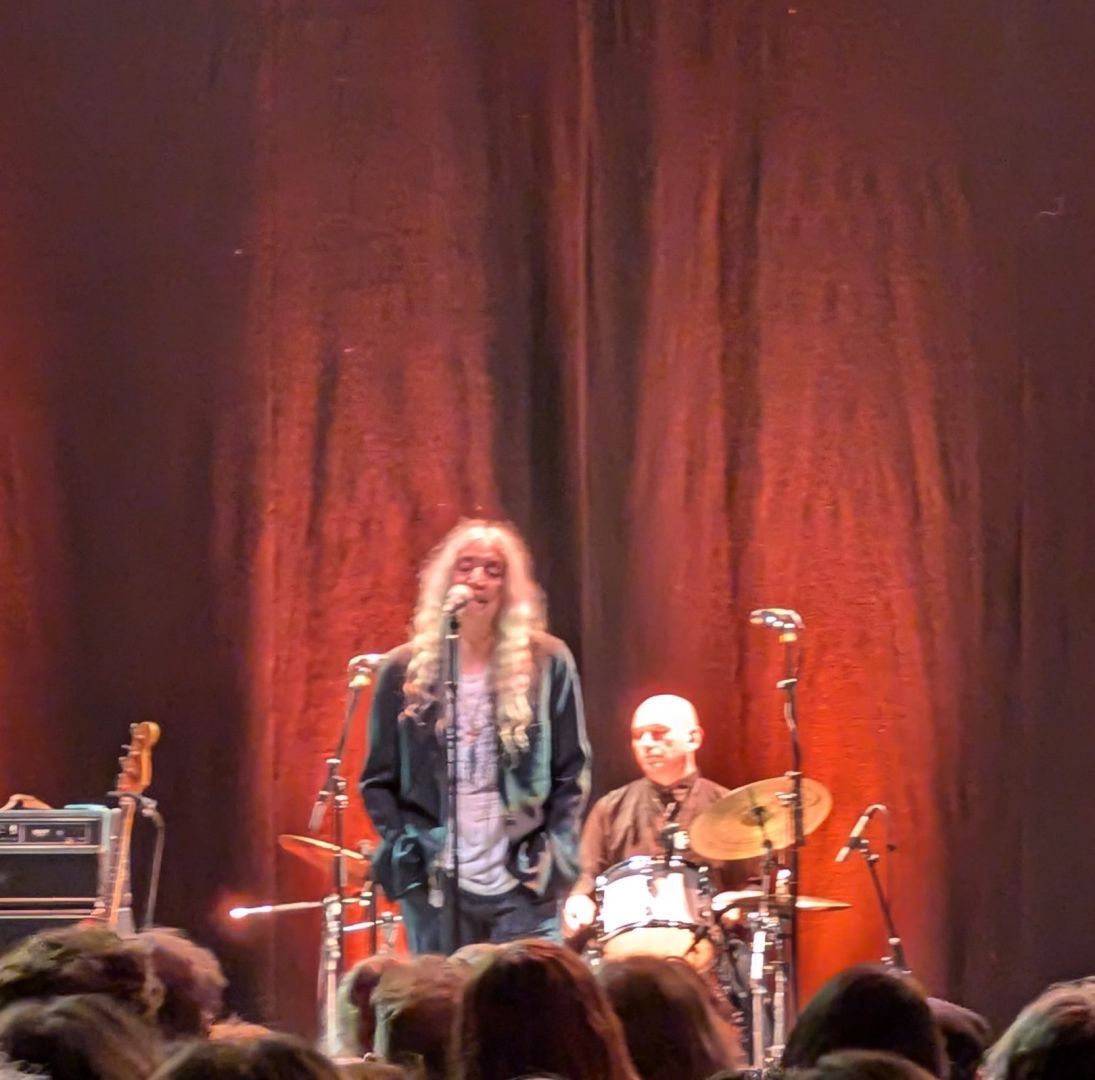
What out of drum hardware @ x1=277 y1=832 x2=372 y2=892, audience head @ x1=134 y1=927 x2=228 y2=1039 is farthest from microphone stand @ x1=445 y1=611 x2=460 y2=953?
audience head @ x1=134 y1=927 x2=228 y2=1039

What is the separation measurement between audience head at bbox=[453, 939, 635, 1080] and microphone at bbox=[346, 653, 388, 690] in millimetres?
3340

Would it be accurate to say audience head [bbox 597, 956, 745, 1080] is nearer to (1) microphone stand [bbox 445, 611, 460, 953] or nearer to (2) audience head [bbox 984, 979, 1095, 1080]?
(2) audience head [bbox 984, 979, 1095, 1080]

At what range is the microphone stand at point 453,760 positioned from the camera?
5066 mm

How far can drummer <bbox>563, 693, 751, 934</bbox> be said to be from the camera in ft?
22.5

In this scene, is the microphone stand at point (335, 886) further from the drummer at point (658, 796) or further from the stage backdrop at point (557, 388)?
the drummer at point (658, 796)

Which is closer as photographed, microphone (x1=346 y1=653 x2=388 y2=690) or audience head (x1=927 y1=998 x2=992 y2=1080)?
audience head (x1=927 y1=998 x2=992 y2=1080)

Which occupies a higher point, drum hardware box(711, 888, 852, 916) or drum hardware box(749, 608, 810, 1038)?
drum hardware box(749, 608, 810, 1038)

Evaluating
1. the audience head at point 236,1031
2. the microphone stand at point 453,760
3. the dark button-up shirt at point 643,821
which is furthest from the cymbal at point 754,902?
Answer: the audience head at point 236,1031

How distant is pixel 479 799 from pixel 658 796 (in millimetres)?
1742

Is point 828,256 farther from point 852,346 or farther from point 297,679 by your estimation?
point 297,679

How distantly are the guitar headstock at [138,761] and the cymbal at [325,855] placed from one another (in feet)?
1.72

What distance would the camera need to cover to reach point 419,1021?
3.03m

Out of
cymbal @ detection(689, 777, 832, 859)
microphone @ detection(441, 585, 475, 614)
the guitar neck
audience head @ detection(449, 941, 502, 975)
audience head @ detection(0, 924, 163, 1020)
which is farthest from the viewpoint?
cymbal @ detection(689, 777, 832, 859)

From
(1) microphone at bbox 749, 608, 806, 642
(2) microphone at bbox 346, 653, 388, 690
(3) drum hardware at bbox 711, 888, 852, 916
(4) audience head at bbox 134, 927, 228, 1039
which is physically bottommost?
(3) drum hardware at bbox 711, 888, 852, 916
